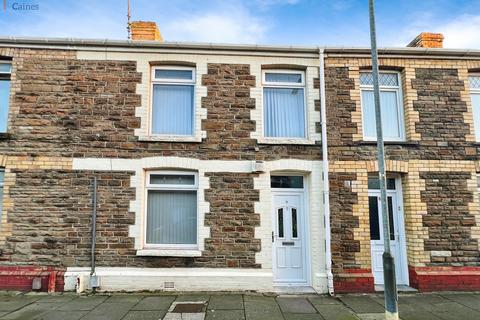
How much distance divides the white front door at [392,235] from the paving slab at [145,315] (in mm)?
5005

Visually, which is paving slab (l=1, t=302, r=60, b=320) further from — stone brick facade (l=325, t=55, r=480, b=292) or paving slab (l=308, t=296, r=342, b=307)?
stone brick facade (l=325, t=55, r=480, b=292)

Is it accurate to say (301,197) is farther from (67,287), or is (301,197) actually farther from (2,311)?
(2,311)

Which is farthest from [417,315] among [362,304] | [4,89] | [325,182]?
[4,89]

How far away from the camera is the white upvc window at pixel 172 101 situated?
808cm

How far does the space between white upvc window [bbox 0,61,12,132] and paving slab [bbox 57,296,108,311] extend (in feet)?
14.9

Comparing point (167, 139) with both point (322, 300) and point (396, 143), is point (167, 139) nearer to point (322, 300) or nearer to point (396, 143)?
point (322, 300)

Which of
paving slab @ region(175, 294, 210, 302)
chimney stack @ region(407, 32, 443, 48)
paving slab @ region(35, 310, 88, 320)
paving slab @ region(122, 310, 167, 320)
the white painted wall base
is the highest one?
chimney stack @ region(407, 32, 443, 48)

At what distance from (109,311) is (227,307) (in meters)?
2.17

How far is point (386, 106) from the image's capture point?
334 inches

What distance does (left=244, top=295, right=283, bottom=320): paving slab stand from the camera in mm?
5898

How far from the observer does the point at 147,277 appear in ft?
23.9

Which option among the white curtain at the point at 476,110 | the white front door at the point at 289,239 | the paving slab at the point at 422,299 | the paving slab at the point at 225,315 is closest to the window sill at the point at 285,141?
the white front door at the point at 289,239

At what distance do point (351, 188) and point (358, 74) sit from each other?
284cm

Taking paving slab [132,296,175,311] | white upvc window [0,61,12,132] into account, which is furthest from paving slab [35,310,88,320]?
white upvc window [0,61,12,132]
